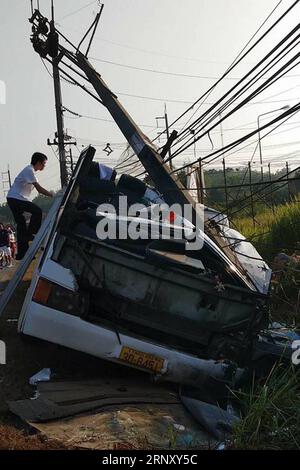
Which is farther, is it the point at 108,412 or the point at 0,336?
the point at 0,336

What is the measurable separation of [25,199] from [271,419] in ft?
15.3

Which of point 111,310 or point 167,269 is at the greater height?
point 167,269

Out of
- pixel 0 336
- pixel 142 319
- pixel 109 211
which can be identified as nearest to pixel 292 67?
pixel 109 211

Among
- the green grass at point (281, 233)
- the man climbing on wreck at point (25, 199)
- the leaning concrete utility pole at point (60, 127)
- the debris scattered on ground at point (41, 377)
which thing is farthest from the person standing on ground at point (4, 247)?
the debris scattered on ground at point (41, 377)

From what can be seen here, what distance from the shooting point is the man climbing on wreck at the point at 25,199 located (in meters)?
6.96

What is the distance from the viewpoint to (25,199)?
23.1 ft

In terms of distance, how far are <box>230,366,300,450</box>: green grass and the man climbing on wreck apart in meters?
4.00

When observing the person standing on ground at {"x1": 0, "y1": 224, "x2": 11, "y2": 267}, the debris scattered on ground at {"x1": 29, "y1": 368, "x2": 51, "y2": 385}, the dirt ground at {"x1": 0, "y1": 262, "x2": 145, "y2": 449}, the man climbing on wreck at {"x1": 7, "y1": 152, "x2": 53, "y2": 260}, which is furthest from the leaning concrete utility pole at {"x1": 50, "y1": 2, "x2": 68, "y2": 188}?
the debris scattered on ground at {"x1": 29, "y1": 368, "x2": 51, "y2": 385}

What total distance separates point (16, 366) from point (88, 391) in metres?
1.33

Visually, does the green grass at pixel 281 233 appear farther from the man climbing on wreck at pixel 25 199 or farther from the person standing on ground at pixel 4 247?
the person standing on ground at pixel 4 247

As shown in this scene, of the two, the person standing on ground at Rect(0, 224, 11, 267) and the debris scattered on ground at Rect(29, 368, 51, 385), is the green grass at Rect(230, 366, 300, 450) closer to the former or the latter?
the debris scattered on ground at Rect(29, 368, 51, 385)

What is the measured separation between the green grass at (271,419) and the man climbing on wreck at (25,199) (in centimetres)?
400
